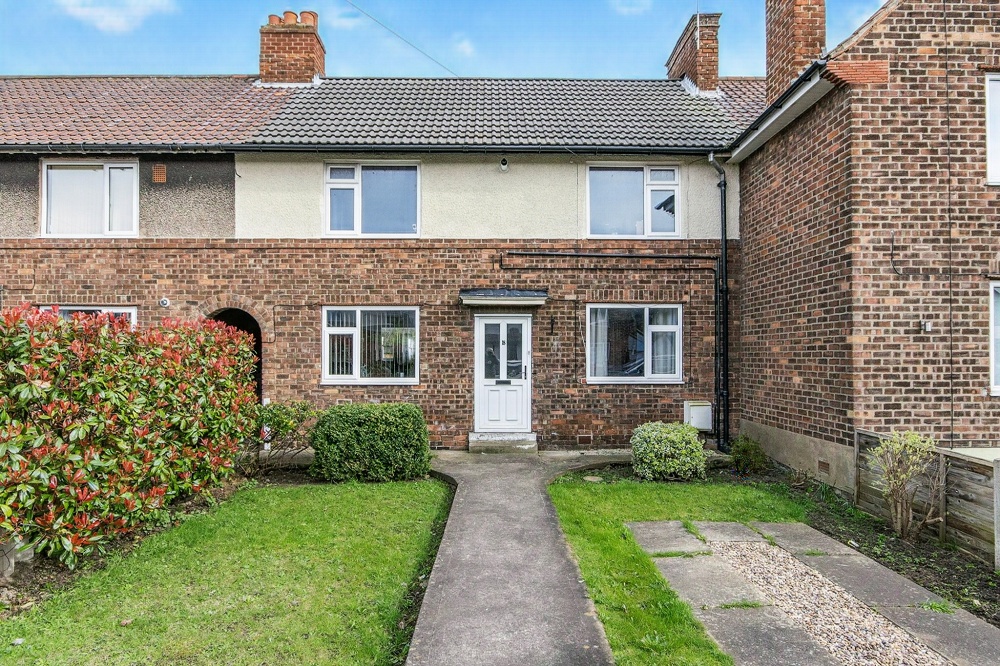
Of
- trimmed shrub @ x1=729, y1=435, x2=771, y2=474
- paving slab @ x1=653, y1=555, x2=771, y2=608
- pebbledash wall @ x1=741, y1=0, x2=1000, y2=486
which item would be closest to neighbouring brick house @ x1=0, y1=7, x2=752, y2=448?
trimmed shrub @ x1=729, y1=435, x2=771, y2=474

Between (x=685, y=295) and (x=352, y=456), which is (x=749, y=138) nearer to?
(x=685, y=295)

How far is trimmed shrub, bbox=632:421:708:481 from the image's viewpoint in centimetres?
760

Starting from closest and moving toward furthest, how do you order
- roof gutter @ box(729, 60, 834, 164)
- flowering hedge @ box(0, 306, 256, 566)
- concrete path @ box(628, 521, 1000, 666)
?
concrete path @ box(628, 521, 1000, 666), flowering hedge @ box(0, 306, 256, 566), roof gutter @ box(729, 60, 834, 164)

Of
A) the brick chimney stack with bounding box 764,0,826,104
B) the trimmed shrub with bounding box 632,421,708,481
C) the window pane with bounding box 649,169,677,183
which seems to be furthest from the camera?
the window pane with bounding box 649,169,677,183

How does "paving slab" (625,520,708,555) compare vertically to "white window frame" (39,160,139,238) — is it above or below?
below

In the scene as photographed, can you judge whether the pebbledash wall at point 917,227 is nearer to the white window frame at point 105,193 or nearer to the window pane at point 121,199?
the white window frame at point 105,193

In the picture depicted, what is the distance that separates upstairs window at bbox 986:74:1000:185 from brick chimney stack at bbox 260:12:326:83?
11.8 meters

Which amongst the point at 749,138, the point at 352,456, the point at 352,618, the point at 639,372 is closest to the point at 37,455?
the point at 352,618

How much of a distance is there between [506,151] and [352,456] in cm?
574

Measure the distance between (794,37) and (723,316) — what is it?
14.8 feet

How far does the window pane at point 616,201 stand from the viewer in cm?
1005

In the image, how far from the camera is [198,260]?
9742 millimetres

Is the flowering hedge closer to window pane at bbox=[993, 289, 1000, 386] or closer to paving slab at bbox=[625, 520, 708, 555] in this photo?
paving slab at bbox=[625, 520, 708, 555]

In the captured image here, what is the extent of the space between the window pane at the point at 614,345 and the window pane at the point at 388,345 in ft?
10.7
